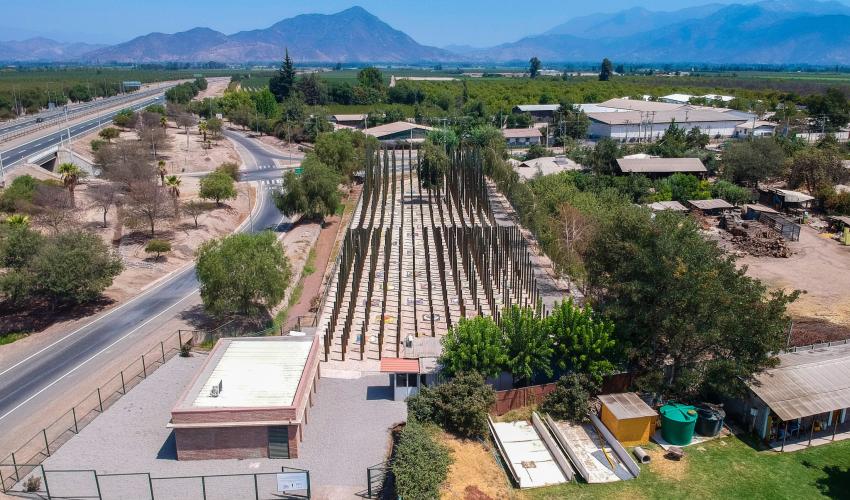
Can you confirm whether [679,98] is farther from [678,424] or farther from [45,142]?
[678,424]

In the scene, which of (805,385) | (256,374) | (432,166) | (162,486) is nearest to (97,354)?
(256,374)

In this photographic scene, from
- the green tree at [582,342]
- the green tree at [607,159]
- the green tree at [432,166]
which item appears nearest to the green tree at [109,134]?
the green tree at [432,166]

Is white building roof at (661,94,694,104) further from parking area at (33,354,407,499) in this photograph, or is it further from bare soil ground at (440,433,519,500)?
parking area at (33,354,407,499)

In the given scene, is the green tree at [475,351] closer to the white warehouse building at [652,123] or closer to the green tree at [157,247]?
the green tree at [157,247]

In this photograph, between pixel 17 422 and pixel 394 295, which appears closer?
pixel 17 422

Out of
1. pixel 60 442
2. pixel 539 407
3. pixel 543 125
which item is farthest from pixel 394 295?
pixel 543 125

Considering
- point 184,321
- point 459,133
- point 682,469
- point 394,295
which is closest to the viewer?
point 682,469

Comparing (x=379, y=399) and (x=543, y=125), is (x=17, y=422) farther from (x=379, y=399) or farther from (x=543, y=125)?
(x=543, y=125)
